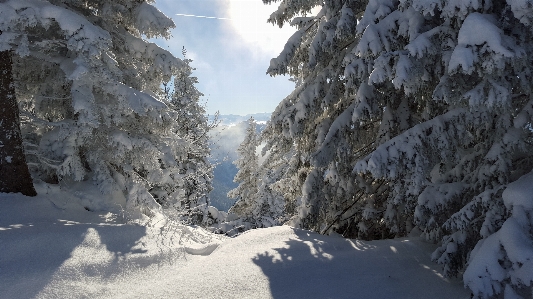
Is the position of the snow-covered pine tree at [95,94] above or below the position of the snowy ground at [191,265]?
above

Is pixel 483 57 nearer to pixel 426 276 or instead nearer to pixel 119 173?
pixel 426 276

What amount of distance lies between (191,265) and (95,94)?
206 inches

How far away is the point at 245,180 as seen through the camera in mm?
24484

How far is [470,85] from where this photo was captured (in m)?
4.39

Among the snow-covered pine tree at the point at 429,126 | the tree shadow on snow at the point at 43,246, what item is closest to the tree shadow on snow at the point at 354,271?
the snow-covered pine tree at the point at 429,126

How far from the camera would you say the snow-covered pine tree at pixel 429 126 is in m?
3.65

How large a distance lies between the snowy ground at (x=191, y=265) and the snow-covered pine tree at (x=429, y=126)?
25.2 inches

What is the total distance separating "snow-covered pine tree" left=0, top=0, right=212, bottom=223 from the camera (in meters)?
6.70

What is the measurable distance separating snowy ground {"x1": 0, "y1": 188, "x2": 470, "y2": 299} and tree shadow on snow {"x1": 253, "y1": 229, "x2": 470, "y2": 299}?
13mm

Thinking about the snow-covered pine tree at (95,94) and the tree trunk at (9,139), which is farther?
the snow-covered pine tree at (95,94)

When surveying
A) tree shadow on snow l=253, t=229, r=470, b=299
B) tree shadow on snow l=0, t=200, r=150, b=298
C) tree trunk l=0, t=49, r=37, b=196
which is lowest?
tree shadow on snow l=253, t=229, r=470, b=299

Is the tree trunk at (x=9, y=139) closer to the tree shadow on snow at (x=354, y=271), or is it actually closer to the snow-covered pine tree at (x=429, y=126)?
the tree shadow on snow at (x=354, y=271)

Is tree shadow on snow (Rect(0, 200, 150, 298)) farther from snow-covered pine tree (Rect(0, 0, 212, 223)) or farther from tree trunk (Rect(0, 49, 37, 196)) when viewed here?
snow-covered pine tree (Rect(0, 0, 212, 223))

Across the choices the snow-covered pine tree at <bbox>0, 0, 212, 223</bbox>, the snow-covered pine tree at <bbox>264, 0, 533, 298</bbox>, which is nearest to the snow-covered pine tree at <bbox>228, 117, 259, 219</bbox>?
the snow-covered pine tree at <bbox>0, 0, 212, 223</bbox>
